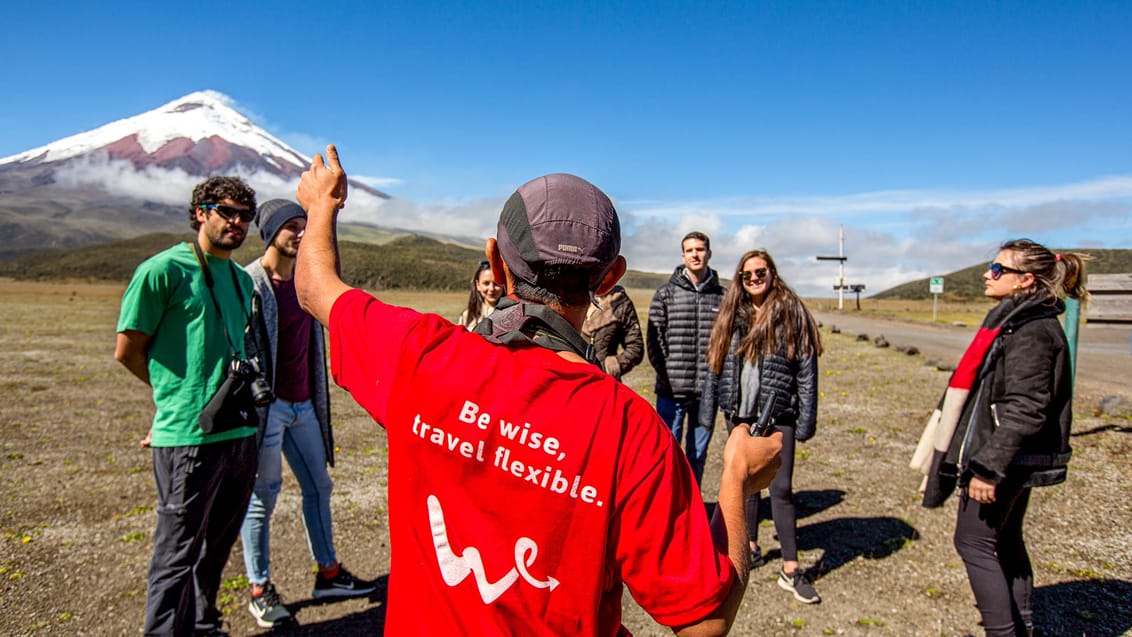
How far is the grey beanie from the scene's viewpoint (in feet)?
12.8

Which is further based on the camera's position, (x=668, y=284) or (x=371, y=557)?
(x=668, y=284)

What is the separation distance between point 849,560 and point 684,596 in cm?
476

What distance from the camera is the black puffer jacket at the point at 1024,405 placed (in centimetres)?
335

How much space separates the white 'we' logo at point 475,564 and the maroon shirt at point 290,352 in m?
3.07

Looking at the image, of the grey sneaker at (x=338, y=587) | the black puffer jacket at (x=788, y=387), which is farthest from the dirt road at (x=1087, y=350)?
the grey sneaker at (x=338, y=587)

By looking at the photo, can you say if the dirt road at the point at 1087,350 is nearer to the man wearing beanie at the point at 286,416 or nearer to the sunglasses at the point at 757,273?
the sunglasses at the point at 757,273

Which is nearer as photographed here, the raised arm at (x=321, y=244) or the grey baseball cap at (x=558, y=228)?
the grey baseball cap at (x=558, y=228)

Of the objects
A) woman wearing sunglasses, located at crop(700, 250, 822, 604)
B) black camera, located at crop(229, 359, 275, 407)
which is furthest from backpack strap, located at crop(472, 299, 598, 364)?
woman wearing sunglasses, located at crop(700, 250, 822, 604)

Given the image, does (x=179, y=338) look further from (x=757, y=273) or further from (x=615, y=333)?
(x=757, y=273)

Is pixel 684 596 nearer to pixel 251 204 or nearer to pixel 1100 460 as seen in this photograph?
pixel 251 204

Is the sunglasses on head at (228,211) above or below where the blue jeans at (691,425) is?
above

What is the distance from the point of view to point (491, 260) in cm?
156

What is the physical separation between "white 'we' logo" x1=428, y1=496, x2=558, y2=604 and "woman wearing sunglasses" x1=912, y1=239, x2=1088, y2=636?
295 cm

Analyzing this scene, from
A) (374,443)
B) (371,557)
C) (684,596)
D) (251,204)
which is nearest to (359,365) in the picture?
(684,596)
